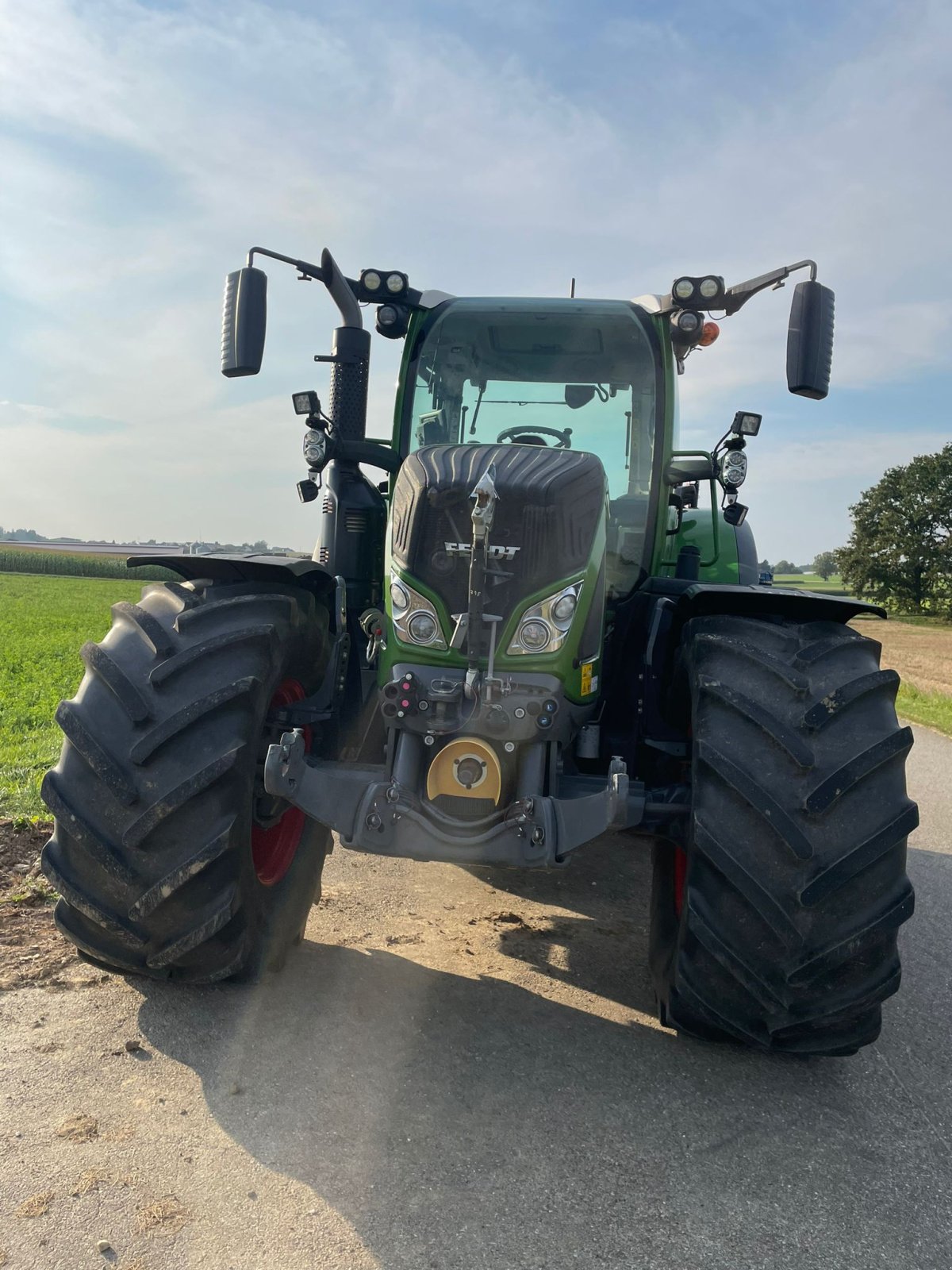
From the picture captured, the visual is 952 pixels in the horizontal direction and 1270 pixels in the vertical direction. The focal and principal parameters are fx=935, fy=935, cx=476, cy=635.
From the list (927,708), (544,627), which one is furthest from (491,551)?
(927,708)

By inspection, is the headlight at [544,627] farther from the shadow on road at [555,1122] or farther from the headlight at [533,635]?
the shadow on road at [555,1122]

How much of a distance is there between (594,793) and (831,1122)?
1142 millimetres

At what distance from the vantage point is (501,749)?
2.97 metres

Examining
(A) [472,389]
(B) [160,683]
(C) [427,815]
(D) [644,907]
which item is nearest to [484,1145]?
(C) [427,815]

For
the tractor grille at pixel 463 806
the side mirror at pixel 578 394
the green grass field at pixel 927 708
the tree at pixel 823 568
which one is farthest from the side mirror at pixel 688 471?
the tree at pixel 823 568

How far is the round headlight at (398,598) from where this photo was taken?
10.4 feet

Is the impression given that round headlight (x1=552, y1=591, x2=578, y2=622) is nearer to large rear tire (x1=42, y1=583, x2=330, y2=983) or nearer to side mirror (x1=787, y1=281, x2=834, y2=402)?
large rear tire (x1=42, y1=583, x2=330, y2=983)

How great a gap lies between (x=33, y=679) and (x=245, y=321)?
8.48 metres

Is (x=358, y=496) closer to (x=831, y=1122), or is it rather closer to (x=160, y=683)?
(x=160, y=683)

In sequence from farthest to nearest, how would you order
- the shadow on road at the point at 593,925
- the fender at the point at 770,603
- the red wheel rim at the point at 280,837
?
the shadow on road at the point at 593,925
the red wheel rim at the point at 280,837
the fender at the point at 770,603

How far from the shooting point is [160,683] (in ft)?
9.27

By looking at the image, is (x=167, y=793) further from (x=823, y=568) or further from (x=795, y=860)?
(x=823, y=568)

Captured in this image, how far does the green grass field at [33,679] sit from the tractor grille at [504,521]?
10.4ft

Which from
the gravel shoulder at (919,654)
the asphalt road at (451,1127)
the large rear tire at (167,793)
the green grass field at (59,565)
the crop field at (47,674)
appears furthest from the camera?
the green grass field at (59,565)
